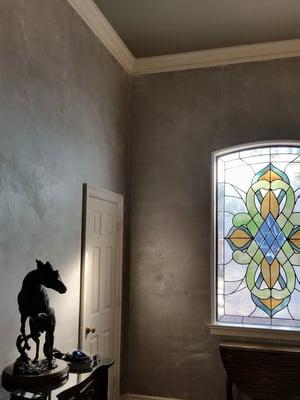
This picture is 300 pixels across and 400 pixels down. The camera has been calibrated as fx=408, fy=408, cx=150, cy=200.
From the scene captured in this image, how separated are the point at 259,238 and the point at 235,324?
82cm

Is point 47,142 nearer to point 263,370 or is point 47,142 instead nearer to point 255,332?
point 255,332

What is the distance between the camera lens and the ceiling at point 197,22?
3213 mm

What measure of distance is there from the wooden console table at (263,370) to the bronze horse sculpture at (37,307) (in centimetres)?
194

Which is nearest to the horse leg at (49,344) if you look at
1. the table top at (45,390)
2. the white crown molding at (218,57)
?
the table top at (45,390)

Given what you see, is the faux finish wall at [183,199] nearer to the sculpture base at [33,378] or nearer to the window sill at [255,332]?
the window sill at [255,332]

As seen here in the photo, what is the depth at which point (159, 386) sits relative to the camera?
3906mm

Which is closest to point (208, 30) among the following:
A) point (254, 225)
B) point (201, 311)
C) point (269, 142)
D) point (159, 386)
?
point (269, 142)

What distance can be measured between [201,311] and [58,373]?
205cm

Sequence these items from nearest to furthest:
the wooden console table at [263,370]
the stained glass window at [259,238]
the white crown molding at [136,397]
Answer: the wooden console table at [263,370]
the stained glass window at [259,238]
the white crown molding at [136,397]

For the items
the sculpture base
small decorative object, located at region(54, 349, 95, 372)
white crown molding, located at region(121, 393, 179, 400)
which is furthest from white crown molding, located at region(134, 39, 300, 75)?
white crown molding, located at region(121, 393, 179, 400)

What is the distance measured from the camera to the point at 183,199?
401cm

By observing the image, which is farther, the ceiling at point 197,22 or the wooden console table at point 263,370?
the wooden console table at point 263,370

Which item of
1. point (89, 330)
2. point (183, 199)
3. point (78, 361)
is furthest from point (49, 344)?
point (183, 199)

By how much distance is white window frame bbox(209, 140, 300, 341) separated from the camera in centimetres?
359
